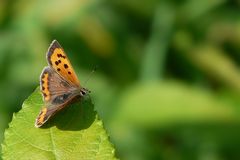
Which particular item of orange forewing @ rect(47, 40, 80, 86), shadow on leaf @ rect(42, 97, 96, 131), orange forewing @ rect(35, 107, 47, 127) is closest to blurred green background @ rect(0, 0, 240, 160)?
orange forewing @ rect(47, 40, 80, 86)

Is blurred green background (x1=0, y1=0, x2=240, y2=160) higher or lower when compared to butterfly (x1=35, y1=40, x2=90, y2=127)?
higher

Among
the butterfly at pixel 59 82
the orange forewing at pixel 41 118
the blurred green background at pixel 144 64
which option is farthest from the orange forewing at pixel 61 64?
the blurred green background at pixel 144 64

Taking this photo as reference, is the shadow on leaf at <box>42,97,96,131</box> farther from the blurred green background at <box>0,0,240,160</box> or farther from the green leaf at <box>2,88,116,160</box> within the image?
the blurred green background at <box>0,0,240,160</box>

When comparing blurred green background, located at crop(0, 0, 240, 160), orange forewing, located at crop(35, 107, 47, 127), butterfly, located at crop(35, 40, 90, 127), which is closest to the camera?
orange forewing, located at crop(35, 107, 47, 127)

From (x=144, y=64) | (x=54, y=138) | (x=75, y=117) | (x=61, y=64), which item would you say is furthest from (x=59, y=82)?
(x=144, y=64)

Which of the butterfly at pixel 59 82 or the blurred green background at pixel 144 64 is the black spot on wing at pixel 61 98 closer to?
the butterfly at pixel 59 82
